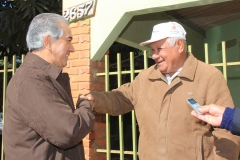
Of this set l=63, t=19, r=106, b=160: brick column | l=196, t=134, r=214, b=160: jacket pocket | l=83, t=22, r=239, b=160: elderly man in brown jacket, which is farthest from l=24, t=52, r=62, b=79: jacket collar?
l=63, t=19, r=106, b=160: brick column

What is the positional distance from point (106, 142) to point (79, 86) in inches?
29.4

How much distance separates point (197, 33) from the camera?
771cm

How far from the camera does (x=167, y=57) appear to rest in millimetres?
2396

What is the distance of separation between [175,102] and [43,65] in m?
1.00

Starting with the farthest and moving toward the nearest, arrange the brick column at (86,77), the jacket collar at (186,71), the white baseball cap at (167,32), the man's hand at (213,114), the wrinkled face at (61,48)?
the brick column at (86,77), the white baseball cap at (167,32), the jacket collar at (186,71), the wrinkled face at (61,48), the man's hand at (213,114)

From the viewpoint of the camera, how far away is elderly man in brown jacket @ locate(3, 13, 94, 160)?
1.73 m

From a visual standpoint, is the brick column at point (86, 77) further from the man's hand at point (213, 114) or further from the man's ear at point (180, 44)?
the man's hand at point (213, 114)

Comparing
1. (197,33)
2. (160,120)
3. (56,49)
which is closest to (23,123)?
(56,49)

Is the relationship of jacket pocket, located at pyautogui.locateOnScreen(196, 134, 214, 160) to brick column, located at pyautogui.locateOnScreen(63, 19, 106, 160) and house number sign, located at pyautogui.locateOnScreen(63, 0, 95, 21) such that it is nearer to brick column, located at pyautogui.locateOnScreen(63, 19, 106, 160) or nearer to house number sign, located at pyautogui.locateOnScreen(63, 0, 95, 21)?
brick column, located at pyautogui.locateOnScreen(63, 19, 106, 160)

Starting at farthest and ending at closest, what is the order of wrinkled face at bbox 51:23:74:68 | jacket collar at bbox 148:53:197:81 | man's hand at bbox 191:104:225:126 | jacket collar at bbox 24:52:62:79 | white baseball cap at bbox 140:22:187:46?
white baseball cap at bbox 140:22:187:46
jacket collar at bbox 148:53:197:81
wrinkled face at bbox 51:23:74:68
jacket collar at bbox 24:52:62:79
man's hand at bbox 191:104:225:126

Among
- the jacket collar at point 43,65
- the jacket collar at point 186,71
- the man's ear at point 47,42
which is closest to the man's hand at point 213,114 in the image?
the jacket collar at point 186,71

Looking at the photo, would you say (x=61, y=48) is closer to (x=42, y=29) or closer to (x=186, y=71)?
(x=42, y=29)

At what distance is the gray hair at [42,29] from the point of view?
6.54ft

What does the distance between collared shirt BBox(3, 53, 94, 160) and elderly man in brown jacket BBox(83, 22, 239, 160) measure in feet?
2.06
